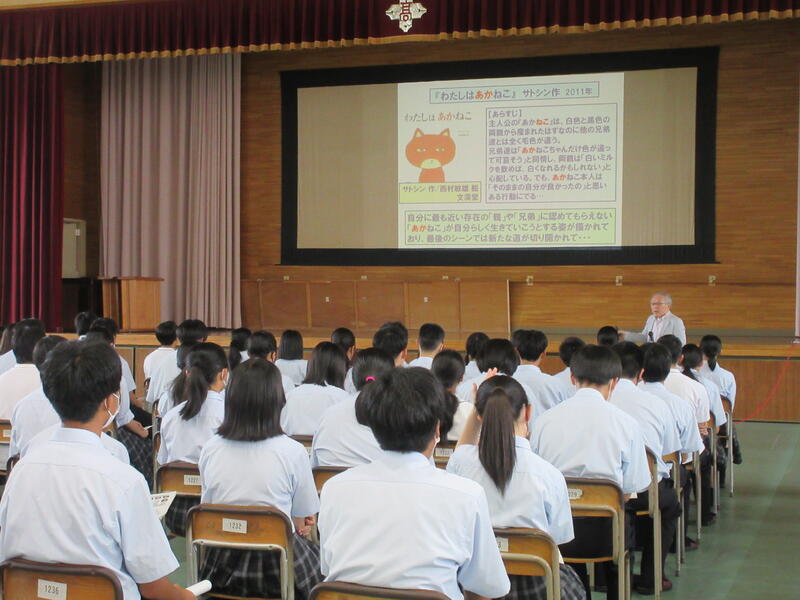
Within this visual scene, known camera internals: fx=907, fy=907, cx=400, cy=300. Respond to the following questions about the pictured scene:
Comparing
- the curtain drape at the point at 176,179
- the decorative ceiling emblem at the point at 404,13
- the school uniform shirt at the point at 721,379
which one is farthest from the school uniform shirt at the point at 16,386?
the curtain drape at the point at 176,179

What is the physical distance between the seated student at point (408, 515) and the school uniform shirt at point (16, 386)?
293cm

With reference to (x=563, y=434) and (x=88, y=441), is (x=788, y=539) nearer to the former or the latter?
(x=563, y=434)

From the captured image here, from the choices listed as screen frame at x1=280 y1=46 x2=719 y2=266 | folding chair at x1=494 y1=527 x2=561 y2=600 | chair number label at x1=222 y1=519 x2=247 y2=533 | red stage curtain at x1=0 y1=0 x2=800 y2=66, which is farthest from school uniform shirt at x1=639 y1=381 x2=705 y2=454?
screen frame at x1=280 y1=46 x2=719 y2=266

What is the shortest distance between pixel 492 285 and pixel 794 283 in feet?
11.8

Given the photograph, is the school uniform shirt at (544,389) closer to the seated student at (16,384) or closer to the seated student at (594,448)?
the seated student at (594,448)

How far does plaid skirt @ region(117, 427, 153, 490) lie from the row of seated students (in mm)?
913

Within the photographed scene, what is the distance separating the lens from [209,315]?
12.5m

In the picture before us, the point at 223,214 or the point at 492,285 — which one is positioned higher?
the point at 223,214

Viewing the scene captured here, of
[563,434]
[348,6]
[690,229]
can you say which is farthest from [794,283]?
[563,434]

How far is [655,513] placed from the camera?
354 cm

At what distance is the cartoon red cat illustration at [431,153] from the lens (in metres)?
11.6

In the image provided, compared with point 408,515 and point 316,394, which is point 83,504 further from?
point 316,394

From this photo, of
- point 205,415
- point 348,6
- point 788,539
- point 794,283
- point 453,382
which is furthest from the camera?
point 794,283

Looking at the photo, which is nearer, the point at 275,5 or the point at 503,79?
the point at 275,5
